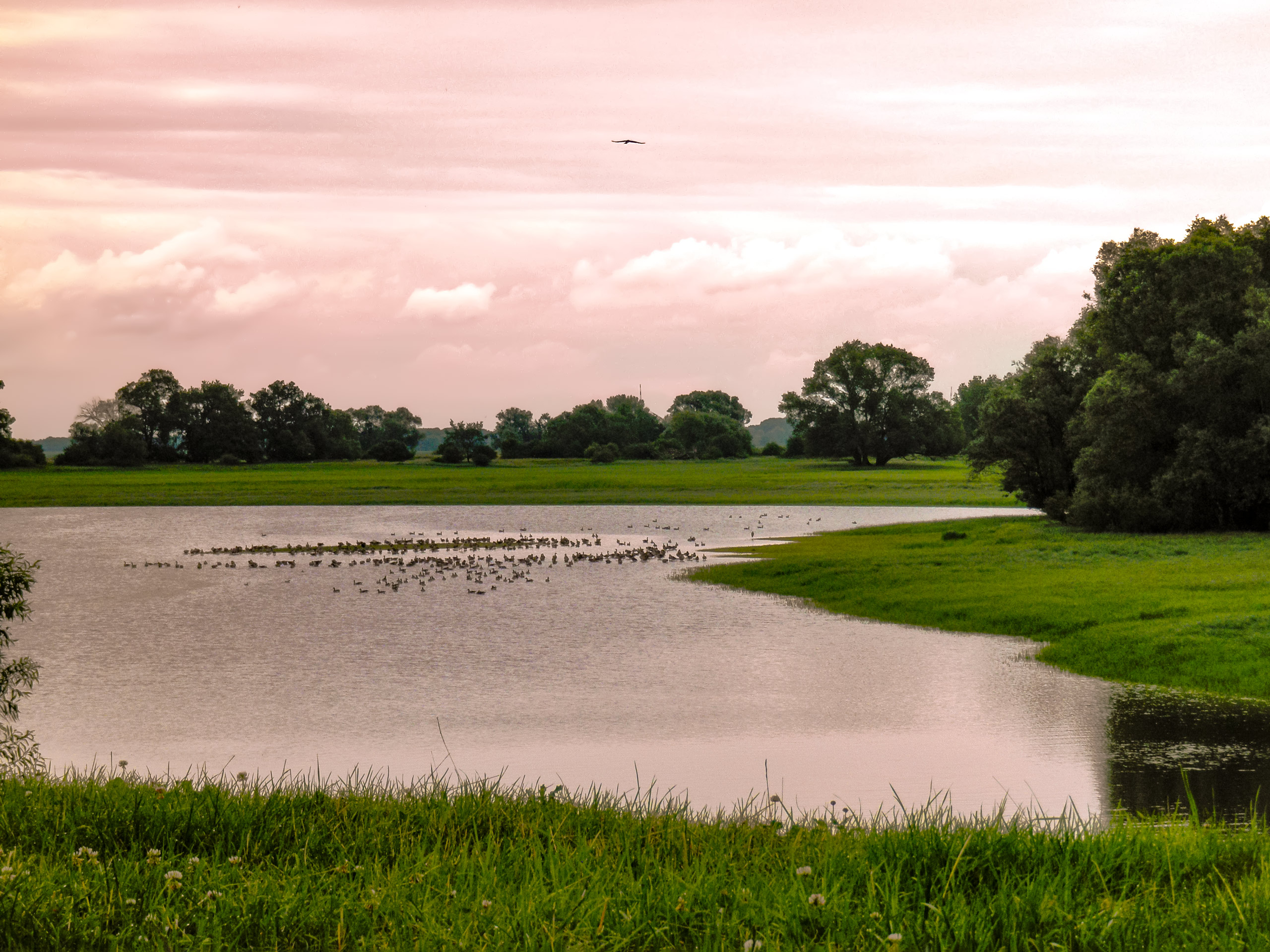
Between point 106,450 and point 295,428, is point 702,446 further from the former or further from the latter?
point 106,450

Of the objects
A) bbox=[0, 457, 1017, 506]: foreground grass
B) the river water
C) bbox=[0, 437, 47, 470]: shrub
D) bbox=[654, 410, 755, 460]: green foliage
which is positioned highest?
bbox=[654, 410, 755, 460]: green foliage

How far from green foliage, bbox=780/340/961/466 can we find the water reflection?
446ft

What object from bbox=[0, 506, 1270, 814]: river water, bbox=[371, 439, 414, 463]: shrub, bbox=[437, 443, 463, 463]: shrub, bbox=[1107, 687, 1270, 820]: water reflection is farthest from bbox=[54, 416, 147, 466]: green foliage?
bbox=[1107, 687, 1270, 820]: water reflection

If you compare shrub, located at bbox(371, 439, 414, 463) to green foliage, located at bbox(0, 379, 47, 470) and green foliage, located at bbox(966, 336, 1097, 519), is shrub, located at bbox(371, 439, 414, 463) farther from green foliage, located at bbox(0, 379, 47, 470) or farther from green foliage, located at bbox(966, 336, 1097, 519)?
green foliage, located at bbox(966, 336, 1097, 519)

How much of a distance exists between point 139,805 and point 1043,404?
54.6 m

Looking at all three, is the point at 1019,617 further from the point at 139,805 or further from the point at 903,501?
the point at 903,501

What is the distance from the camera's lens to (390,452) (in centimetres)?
17825

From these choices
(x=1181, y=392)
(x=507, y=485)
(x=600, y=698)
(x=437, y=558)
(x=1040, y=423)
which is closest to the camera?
(x=600, y=698)

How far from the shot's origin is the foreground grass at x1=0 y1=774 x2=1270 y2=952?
19.4 feet

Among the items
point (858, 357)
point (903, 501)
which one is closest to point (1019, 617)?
point (903, 501)

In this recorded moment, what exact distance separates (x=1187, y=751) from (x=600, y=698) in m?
9.29

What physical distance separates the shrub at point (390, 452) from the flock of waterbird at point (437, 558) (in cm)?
12438

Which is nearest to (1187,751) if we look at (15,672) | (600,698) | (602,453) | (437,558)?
(600,698)

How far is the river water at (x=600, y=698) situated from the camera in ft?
49.4
